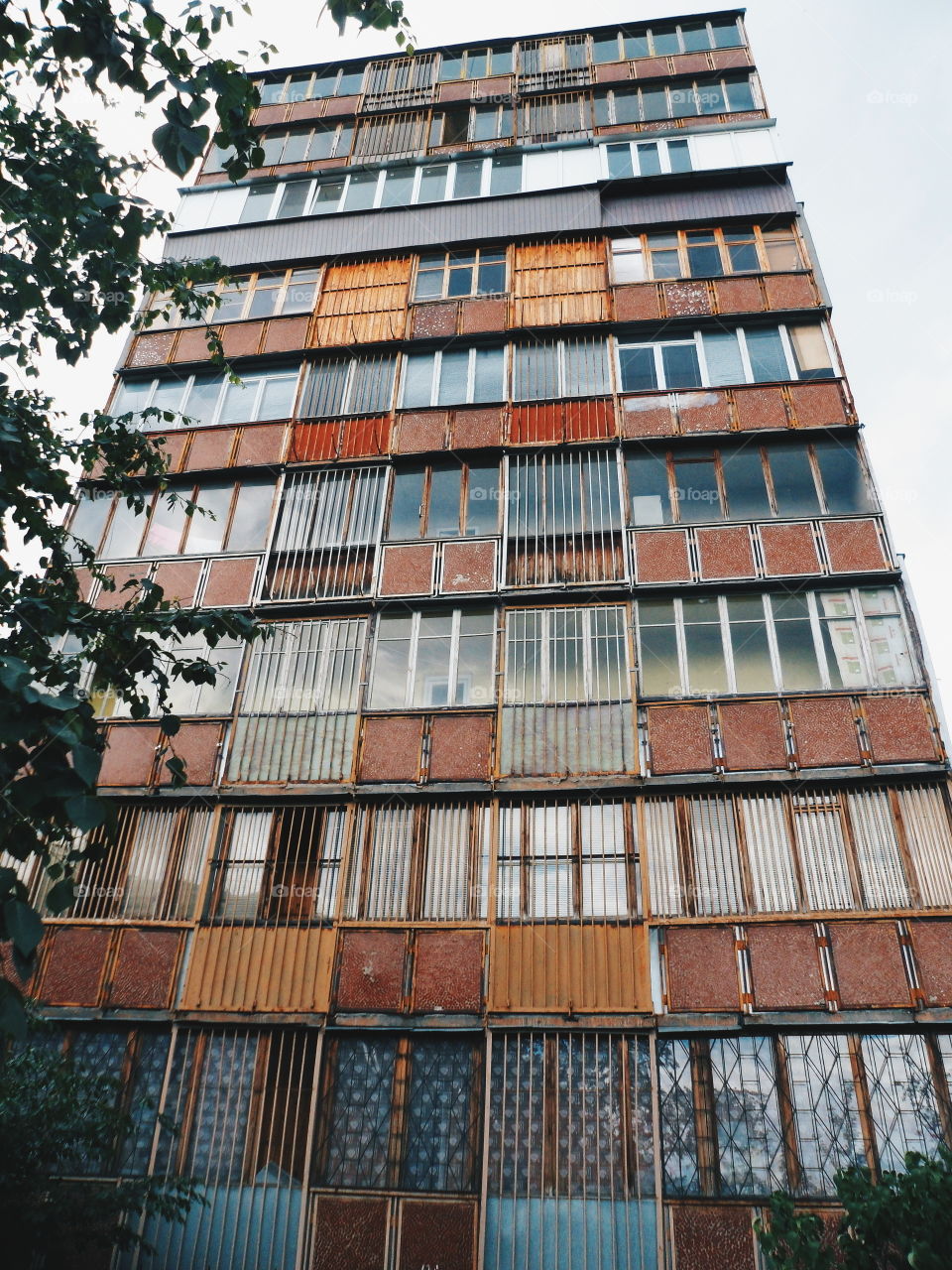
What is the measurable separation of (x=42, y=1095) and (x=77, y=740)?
24.8 feet

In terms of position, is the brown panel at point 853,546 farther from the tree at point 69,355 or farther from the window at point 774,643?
the tree at point 69,355

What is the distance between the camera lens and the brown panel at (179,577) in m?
15.5

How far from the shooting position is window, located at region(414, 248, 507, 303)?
18.6 m

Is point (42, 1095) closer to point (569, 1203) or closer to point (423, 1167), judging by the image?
point (423, 1167)

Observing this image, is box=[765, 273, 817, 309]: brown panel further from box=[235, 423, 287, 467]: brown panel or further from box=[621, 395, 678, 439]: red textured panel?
box=[235, 423, 287, 467]: brown panel

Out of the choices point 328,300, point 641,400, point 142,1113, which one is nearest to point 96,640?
point 142,1113

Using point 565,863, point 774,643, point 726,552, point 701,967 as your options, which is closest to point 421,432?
point 726,552

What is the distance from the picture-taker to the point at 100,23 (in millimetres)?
5914

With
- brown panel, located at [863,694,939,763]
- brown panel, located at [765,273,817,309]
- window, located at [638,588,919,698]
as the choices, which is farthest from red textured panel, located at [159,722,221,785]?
brown panel, located at [765,273,817,309]

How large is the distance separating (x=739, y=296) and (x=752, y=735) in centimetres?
922

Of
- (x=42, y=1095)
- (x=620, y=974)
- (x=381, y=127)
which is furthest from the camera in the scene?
(x=381, y=127)

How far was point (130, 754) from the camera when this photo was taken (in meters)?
14.1

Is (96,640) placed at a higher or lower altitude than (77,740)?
higher

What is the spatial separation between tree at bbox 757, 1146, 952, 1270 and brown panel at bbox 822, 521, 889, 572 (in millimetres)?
8841
